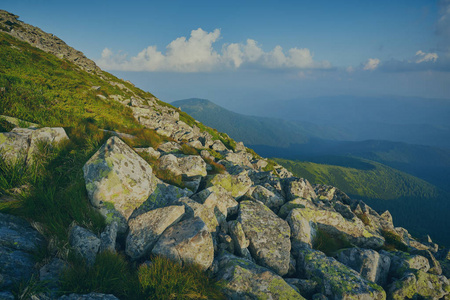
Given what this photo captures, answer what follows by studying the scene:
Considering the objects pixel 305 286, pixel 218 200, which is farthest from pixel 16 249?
pixel 305 286

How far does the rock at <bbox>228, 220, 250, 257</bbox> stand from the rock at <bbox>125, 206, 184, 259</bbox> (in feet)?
8.45

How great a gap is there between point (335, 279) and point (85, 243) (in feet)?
29.6

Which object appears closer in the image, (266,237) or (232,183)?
(266,237)

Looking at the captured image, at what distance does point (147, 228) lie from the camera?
22.6ft

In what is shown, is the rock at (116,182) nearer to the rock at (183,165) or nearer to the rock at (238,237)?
the rock at (183,165)

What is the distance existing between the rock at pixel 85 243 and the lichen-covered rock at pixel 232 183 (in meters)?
6.36

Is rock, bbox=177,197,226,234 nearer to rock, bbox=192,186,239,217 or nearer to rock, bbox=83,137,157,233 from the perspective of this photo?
rock, bbox=192,186,239,217

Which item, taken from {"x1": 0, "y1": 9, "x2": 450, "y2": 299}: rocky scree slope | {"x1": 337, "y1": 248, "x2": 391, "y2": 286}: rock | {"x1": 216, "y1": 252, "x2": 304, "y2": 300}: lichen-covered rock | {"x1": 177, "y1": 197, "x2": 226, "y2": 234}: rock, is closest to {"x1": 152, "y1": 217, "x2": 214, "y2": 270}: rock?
{"x1": 0, "y1": 9, "x2": 450, "y2": 299}: rocky scree slope

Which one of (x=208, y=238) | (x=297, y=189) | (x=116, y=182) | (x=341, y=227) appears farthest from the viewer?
(x=297, y=189)

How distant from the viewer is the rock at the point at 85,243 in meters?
5.32

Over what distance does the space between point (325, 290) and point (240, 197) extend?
627cm

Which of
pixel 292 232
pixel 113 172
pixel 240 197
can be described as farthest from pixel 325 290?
pixel 113 172

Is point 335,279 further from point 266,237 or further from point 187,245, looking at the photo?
point 187,245

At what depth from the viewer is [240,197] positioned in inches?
499
